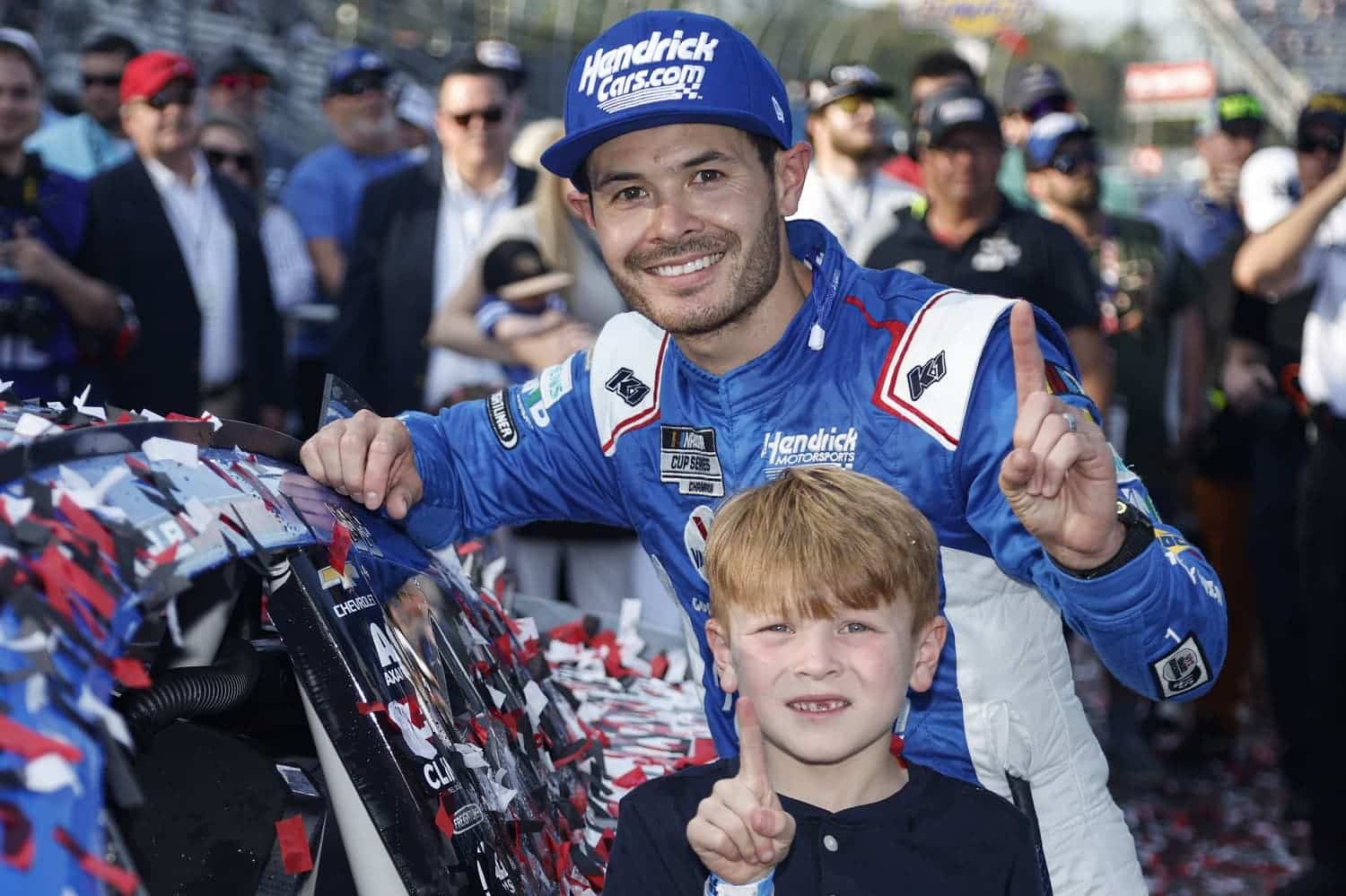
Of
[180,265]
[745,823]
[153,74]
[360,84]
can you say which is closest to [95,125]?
[153,74]

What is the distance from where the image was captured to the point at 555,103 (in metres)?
15.3

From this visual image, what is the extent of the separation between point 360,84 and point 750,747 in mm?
7248

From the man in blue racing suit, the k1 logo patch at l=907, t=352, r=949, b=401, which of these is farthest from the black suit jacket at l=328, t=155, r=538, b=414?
the k1 logo patch at l=907, t=352, r=949, b=401

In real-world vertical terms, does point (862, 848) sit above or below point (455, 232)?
below

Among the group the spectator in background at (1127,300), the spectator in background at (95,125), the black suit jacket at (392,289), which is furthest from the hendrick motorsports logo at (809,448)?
the spectator in background at (95,125)

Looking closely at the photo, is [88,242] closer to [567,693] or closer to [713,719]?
[567,693]

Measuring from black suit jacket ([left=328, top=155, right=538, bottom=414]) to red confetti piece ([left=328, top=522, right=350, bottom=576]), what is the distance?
4.10 metres

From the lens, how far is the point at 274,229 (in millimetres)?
8219

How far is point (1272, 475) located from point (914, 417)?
182 inches

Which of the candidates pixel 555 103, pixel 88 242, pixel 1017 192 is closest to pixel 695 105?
pixel 88 242

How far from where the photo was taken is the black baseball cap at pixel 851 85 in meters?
7.11

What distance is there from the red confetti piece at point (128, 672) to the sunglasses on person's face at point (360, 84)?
23.9 ft

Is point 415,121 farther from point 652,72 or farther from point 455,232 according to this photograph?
point 652,72

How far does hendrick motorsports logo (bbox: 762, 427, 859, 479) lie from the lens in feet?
9.11
